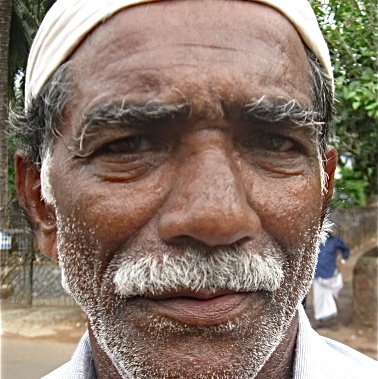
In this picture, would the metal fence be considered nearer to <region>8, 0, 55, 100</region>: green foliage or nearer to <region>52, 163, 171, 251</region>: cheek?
<region>8, 0, 55, 100</region>: green foliage

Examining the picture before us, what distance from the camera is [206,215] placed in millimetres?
1227

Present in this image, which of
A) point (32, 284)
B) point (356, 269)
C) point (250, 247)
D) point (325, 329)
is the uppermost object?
point (250, 247)

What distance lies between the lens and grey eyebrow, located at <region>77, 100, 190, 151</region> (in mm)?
1319

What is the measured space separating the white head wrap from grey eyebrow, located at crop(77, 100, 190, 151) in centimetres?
28

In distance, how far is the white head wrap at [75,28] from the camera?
148 cm

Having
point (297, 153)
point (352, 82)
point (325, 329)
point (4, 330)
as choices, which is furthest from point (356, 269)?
point (297, 153)

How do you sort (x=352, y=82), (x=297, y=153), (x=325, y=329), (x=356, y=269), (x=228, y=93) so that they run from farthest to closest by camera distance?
(x=325, y=329) → (x=356, y=269) → (x=352, y=82) → (x=297, y=153) → (x=228, y=93)

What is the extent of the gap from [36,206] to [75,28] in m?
0.65

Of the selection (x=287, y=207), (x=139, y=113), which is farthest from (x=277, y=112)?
(x=139, y=113)

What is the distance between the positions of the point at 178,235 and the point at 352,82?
224 inches

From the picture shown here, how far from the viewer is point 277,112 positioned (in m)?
1.39

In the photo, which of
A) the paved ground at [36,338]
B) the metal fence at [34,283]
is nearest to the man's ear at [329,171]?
the paved ground at [36,338]

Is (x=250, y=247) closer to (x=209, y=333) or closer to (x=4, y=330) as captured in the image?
(x=209, y=333)

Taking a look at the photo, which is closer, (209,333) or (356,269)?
(209,333)
